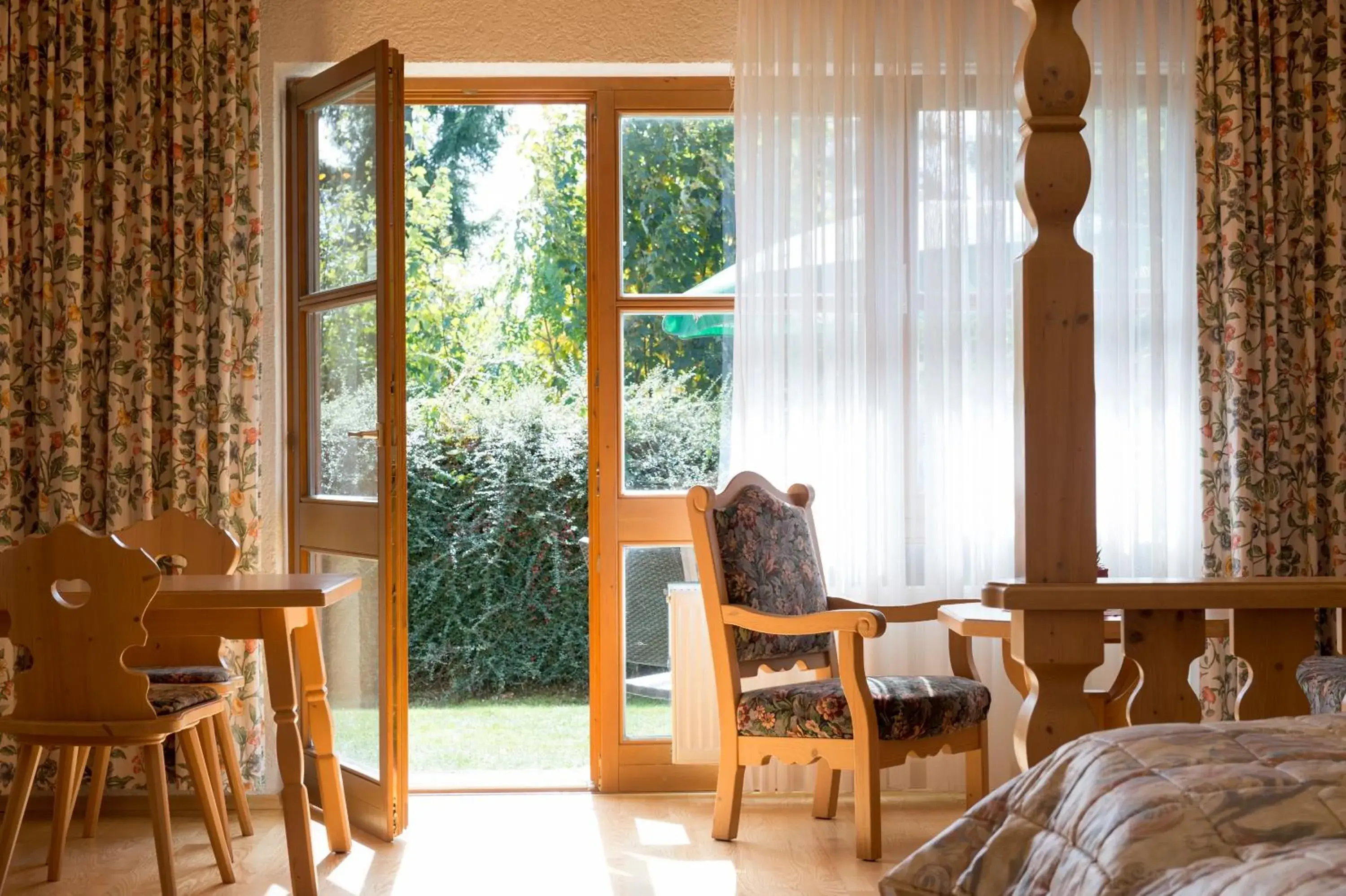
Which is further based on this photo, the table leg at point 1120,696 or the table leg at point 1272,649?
the table leg at point 1120,696

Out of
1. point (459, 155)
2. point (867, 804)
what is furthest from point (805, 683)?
point (459, 155)

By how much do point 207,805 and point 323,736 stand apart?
0.37 meters

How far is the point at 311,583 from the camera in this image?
118 inches

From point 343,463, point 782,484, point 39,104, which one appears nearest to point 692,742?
point 782,484

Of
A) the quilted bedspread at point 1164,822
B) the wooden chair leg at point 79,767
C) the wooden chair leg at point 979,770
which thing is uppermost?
the quilted bedspread at point 1164,822

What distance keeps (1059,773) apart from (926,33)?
2963mm

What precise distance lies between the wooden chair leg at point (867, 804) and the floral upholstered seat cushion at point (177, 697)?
5.32 feet

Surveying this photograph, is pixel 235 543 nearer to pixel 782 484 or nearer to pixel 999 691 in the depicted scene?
pixel 782 484

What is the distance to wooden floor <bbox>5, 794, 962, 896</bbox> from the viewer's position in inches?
119

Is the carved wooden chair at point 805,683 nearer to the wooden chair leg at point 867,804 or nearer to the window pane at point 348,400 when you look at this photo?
the wooden chair leg at point 867,804

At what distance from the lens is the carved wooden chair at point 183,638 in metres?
3.41

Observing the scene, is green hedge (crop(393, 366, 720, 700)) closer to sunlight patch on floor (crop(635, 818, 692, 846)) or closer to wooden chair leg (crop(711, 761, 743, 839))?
sunlight patch on floor (crop(635, 818, 692, 846))

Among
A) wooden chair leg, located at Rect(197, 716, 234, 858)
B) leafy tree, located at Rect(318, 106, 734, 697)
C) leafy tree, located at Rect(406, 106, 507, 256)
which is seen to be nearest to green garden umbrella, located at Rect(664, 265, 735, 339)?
wooden chair leg, located at Rect(197, 716, 234, 858)

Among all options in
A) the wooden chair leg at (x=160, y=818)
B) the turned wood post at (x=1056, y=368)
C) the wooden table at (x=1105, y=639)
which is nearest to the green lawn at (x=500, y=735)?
the wooden chair leg at (x=160, y=818)
